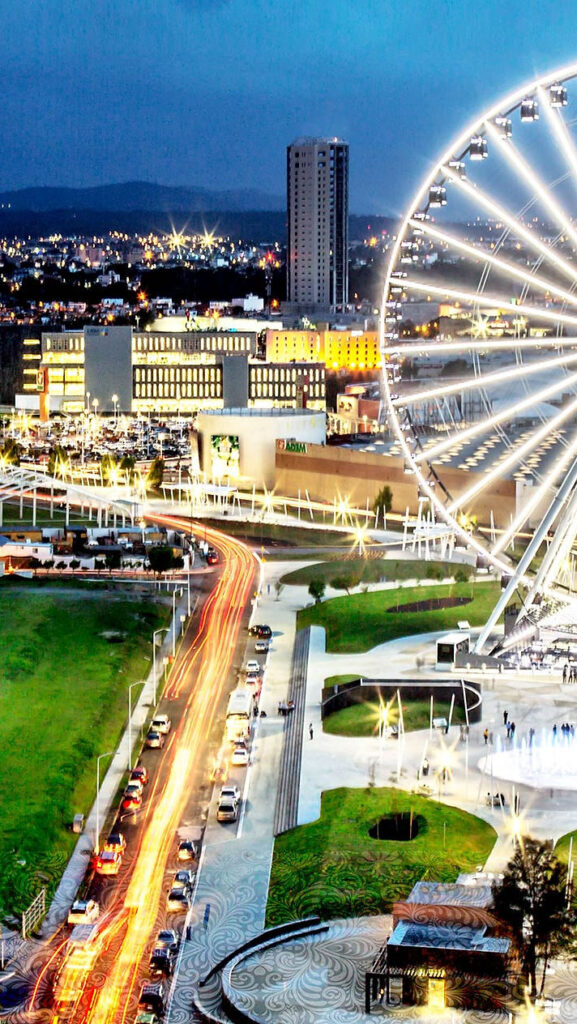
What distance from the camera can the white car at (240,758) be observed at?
103 ft

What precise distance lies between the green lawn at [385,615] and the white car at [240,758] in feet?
27.1

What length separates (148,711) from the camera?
1387 inches

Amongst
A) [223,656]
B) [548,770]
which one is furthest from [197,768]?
[223,656]

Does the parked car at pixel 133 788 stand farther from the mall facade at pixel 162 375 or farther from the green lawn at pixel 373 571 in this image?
the mall facade at pixel 162 375

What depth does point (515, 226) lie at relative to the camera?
29969mm

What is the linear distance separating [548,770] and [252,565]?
24.6m

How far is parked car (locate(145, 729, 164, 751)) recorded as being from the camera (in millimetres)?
32500

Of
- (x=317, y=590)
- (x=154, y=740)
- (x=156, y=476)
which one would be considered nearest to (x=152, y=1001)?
(x=154, y=740)

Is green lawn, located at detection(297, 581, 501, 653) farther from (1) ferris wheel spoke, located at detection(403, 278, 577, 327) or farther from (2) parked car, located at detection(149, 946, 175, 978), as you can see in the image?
(2) parked car, located at detection(149, 946, 175, 978)

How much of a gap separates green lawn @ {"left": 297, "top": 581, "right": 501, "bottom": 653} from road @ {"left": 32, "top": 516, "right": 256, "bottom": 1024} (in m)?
2.45

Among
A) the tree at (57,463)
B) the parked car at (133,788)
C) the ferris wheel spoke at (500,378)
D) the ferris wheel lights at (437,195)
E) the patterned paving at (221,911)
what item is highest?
the ferris wheel lights at (437,195)

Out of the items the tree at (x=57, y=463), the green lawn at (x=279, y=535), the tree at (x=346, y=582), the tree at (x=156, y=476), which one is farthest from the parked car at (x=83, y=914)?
the tree at (x=57, y=463)

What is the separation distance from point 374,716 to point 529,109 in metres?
12.1

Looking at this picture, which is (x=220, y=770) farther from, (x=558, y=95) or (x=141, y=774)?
(x=558, y=95)
